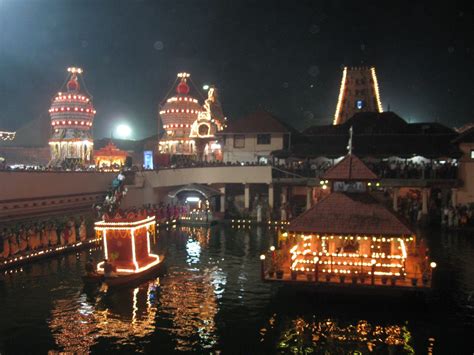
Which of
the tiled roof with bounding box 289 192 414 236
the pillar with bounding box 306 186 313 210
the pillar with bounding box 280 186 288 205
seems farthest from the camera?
the pillar with bounding box 280 186 288 205

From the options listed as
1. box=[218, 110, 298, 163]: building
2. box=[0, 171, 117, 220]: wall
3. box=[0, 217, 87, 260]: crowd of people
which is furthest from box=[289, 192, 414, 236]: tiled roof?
box=[218, 110, 298, 163]: building

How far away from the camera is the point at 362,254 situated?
933 inches

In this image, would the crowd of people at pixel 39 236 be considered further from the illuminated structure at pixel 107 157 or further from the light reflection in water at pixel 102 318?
the illuminated structure at pixel 107 157

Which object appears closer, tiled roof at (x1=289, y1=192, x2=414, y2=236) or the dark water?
the dark water

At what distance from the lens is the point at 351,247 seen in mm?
23625

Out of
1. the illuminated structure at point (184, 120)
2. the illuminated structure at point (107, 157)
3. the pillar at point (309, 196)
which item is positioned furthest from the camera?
the illuminated structure at point (107, 157)

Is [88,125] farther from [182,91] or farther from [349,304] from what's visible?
[349,304]

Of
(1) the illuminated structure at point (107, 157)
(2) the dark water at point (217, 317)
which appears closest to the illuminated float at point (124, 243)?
(2) the dark water at point (217, 317)

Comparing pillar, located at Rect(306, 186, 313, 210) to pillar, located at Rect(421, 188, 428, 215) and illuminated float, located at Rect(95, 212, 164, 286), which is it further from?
illuminated float, located at Rect(95, 212, 164, 286)

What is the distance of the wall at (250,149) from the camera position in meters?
51.4

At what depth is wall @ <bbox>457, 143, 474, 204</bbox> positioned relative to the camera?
4350 centimetres

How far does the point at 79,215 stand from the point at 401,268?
2629 cm

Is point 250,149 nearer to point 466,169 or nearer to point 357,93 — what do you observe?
point 466,169

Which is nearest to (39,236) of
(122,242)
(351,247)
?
(122,242)
